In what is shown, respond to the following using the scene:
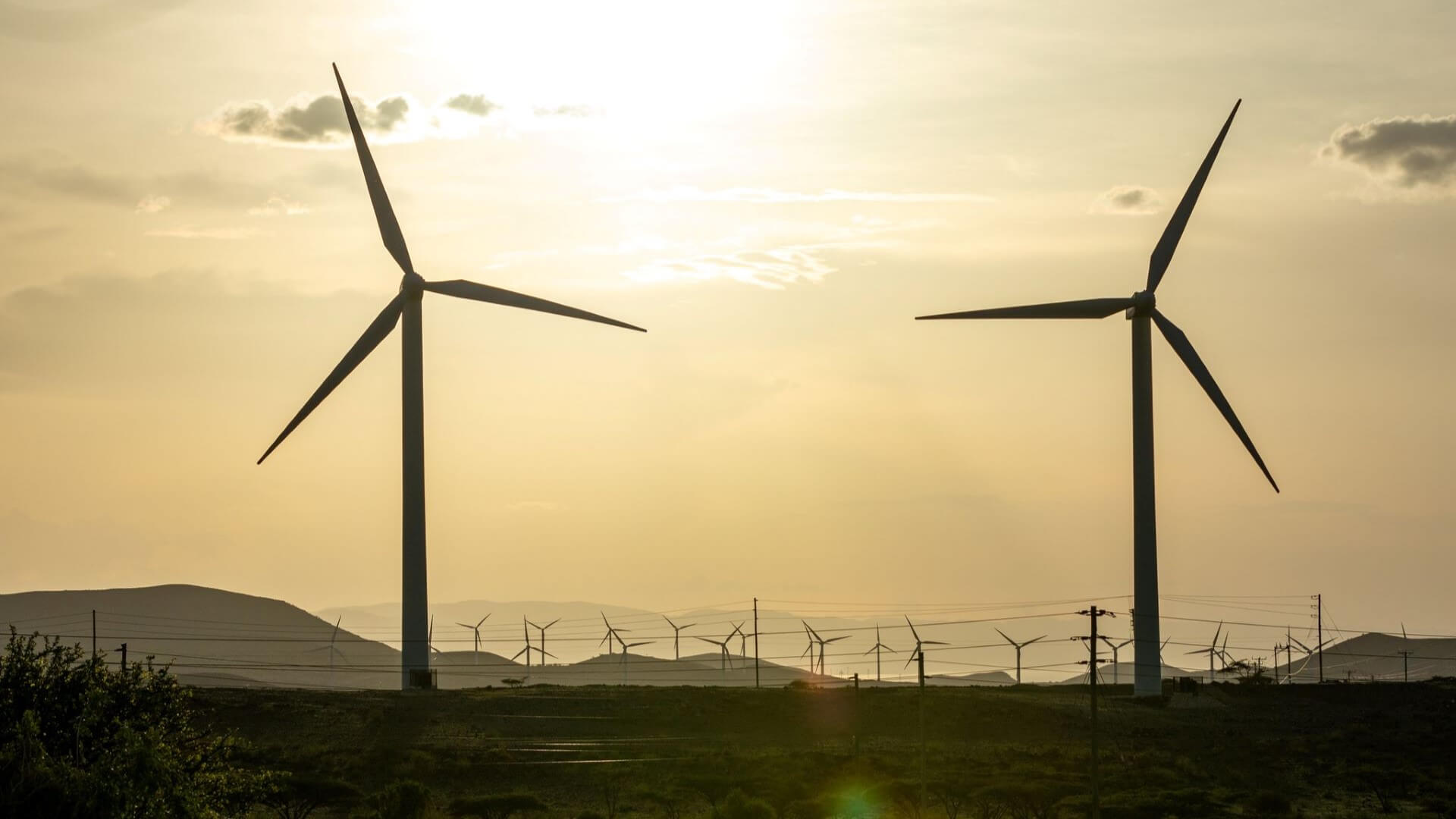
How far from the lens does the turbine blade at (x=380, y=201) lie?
122562 millimetres

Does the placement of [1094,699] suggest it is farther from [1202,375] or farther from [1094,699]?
[1202,375]

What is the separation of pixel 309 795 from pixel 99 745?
39288mm

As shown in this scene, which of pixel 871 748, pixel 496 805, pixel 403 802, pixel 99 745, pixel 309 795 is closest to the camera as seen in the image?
pixel 99 745

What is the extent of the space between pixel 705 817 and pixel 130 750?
127ft

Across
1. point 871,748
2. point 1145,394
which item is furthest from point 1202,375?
point 871,748

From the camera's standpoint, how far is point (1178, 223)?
132 meters

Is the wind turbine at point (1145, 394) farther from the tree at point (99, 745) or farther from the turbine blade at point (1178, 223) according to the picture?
the tree at point (99, 745)

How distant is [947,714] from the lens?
13300cm

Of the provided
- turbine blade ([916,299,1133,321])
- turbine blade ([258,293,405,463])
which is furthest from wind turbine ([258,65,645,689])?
turbine blade ([916,299,1133,321])

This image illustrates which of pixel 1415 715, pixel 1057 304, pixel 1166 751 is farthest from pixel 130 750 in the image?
pixel 1415 715

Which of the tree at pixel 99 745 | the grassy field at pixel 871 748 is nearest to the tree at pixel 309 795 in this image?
the grassy field at pixel 871 748

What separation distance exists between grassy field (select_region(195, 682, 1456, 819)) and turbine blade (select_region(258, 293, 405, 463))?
2292 centimetres

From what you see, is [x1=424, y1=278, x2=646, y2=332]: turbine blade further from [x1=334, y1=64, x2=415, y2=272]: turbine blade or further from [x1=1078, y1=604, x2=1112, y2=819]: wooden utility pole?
[x1=1078, y1=604, x2=1112, y2=819]: wooden utility pole

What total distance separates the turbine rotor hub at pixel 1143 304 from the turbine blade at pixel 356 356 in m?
58.1
